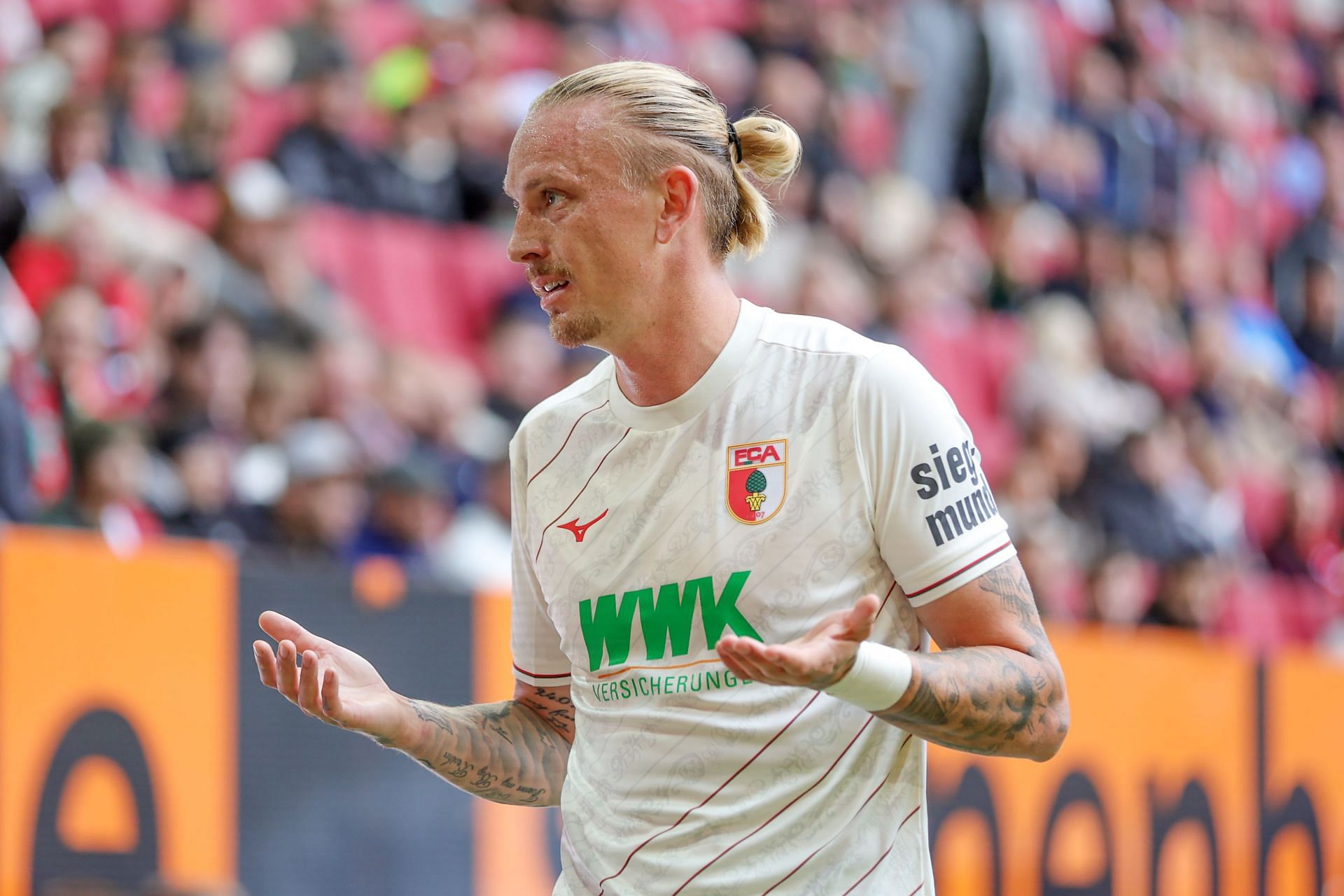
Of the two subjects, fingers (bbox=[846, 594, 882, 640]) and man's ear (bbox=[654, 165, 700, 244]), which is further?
man's ear (bbox=[654, 165, 700, 244])

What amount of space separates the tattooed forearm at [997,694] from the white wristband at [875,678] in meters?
0.02

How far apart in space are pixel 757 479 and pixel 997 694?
1.76ft

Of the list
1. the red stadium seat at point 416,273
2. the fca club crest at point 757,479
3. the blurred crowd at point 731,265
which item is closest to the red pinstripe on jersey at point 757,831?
the fca club crest at point 757,479

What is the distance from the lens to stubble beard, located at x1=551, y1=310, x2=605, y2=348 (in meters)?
2.92

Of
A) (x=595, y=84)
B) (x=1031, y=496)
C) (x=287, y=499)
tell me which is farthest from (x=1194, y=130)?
(x=595, y=84)

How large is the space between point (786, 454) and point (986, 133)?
1002 centimetres

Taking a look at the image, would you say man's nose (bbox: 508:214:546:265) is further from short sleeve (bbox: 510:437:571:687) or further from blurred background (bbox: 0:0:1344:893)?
blurred background (bbox: 0:0:1344:893)

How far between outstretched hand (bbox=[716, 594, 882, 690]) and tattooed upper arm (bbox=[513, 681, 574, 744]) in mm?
979

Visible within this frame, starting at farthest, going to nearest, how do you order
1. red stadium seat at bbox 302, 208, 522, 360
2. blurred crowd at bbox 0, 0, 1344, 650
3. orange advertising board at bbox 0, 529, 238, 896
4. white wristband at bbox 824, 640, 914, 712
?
red stadium seat at bbox 302, 208, 522, 360 → blurred crowd at bbox 0, 0, 1344, 650 → orange advertising board at bbox 0, 529, 238, 896 → white wristband at bbox 824, 640, 914, 712

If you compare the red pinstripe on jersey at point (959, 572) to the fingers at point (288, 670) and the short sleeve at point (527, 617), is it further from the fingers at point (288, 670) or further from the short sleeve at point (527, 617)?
the fingers at point (288, 670)

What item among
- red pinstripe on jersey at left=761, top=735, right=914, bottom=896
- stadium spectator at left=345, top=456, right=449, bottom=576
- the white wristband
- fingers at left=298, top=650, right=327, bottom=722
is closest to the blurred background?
stadium spectator at left=345, top=456, right=449, bottom=576

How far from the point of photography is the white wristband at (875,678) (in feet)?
8.01

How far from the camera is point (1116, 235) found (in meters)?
12.3

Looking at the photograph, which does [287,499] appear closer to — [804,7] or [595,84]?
[595,84]
